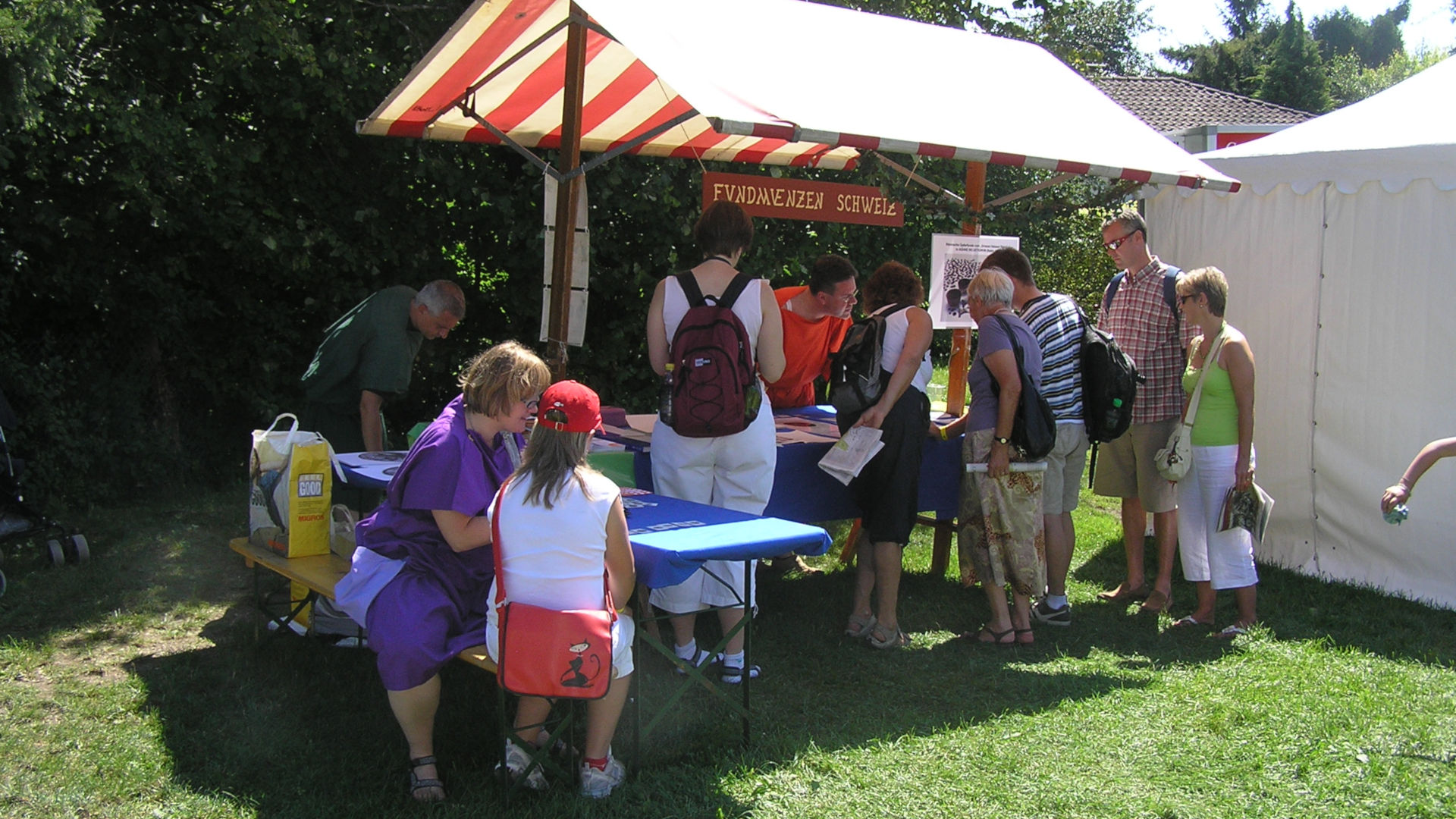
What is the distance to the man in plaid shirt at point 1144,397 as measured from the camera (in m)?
5.39

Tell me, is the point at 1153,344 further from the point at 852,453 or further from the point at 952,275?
the point at 852,453

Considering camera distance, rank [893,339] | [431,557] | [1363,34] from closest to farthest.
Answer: [431,557]
[893,339]
[1363,34]

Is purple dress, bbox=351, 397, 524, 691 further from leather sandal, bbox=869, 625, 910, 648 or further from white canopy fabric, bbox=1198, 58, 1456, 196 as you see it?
white canopy fabric, bbox=1198, 58, 1456, 196

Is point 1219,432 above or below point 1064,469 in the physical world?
above

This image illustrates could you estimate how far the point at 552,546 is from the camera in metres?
2.95

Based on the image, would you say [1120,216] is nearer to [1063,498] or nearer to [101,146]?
[1063,498]

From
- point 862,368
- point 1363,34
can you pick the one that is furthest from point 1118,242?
point 1363,34

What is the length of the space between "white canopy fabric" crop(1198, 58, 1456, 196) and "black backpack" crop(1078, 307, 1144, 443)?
171cm

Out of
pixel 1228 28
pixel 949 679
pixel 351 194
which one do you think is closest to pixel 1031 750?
pixel 949 679

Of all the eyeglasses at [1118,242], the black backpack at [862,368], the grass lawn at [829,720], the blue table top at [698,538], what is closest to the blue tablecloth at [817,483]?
the black backpack at [862,368]

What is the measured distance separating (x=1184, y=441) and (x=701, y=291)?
7.96 ft

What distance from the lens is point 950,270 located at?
19.0 feet

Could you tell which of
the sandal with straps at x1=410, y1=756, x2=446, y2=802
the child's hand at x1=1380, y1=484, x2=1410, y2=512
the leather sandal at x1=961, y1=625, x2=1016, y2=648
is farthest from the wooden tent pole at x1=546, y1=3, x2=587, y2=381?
the child's hand at x1=1380, y1=484, x2=1410, y2=512

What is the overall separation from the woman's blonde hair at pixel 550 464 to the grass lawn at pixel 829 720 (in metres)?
0.91
